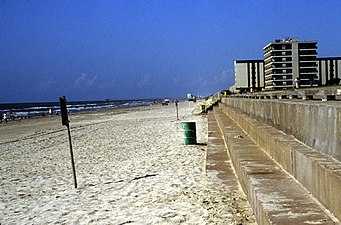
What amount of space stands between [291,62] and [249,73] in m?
23.5

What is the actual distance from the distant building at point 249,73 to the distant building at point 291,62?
19229 mm

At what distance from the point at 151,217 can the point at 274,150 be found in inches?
83.1

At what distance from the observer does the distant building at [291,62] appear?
91.1m

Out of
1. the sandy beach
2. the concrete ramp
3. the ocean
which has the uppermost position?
the concrete ramp

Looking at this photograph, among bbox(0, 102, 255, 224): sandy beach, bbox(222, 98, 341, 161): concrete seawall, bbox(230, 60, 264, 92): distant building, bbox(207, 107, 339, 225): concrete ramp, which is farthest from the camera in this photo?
bbox(230, 60, 264, 92): distant building

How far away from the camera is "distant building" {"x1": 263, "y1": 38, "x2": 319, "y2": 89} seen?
299 ft

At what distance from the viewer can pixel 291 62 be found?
92.2 m

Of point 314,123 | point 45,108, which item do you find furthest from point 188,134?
point 45,108

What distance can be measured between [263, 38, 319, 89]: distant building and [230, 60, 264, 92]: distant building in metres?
19.2

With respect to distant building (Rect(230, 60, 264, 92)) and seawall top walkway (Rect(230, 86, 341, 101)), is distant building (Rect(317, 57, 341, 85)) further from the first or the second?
seawall top walkway (Rect(230, 86, 341, 101))

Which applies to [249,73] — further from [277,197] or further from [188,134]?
[277,197]

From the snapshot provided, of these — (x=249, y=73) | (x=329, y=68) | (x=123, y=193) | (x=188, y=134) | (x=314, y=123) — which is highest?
(x=329, y=68)

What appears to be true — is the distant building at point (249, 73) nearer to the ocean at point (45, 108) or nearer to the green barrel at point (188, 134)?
the ocean at point (45, 108)

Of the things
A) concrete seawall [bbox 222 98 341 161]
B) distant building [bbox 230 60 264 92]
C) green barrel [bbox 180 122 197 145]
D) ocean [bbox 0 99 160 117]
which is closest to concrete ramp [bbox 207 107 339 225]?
concrete seawall [bbox 222 98 341 161]
